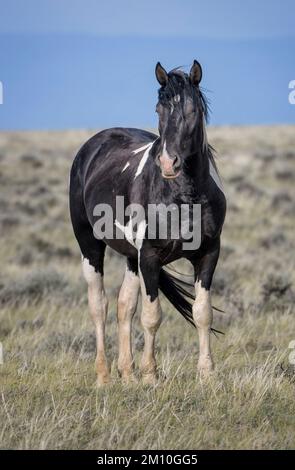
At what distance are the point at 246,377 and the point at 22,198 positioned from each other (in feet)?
66.4

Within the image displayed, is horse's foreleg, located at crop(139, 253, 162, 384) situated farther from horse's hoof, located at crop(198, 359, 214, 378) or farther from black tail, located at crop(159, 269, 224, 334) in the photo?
black tail, located at crop(159, 269, 224, 334)

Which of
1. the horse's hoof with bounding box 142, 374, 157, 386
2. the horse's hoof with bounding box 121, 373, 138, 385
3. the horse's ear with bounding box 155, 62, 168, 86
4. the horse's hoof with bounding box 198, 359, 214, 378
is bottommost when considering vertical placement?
the horse's hoof with bounding box 121, 373, 138, 385

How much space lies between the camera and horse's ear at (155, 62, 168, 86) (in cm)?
573

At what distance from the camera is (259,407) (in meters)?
5.09

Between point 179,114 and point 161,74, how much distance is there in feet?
1.36

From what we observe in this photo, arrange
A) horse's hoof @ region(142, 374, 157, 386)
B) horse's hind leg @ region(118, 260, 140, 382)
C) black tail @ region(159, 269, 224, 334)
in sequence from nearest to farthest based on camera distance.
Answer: horse's hoof @ region(142, 374, 157, 386)
horse's hind leg @ region(118, 260, 140, 382)
black tail @ region(159, 269, 224, 334)

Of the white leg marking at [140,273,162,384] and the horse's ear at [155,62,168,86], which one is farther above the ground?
the horse's ear at [155,62,168,86]

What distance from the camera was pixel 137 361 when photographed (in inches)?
288

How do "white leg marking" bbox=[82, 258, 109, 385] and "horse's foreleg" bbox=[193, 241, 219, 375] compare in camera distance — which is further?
"white leg marking" bbox=[82, 258, 109, 385]

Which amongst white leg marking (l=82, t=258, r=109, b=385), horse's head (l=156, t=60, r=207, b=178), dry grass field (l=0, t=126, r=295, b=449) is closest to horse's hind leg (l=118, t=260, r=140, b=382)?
white leg marking (l=82, t=258, r=109, b=385)

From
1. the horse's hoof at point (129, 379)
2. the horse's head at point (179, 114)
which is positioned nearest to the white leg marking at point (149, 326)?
the horse's hoof at point (129, 379)

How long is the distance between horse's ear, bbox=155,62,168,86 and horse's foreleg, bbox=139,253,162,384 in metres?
1.39

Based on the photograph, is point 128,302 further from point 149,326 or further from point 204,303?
point 204,303

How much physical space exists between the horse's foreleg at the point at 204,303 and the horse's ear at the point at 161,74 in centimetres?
139
